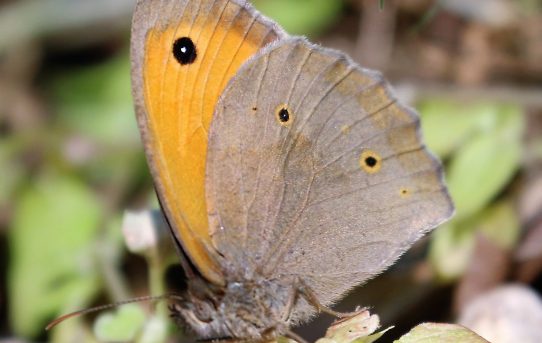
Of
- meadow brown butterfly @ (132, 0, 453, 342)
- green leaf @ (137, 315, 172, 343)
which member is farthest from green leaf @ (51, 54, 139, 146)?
meadow brown butterfly @ (132, 0, 453, 342)

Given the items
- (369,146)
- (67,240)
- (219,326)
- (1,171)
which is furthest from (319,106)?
(1,171)

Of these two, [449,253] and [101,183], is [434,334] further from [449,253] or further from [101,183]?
[101,183]

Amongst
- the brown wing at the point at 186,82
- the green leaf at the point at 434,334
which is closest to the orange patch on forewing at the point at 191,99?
the brown wing at the point at 186,82

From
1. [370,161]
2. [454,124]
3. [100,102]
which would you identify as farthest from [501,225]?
[100,102]

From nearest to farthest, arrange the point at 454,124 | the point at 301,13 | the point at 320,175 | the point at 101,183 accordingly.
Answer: the point at 320,175
the point at 454,124
the point at 101,183
the point at 301,13

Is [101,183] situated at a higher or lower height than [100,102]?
lower

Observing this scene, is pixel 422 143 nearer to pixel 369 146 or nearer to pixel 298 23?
pixel 369 146
